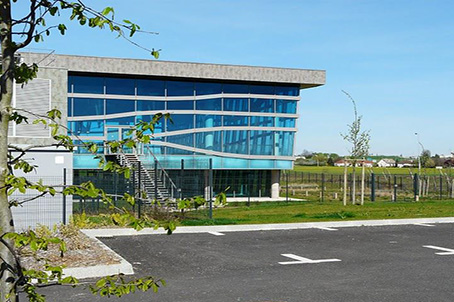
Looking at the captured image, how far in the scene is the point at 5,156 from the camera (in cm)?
307

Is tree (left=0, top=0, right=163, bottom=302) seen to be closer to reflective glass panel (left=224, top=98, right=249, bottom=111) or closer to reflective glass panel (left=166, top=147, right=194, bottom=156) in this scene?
reflective glass panel (left=166, top=147, right=194, bottom=156)

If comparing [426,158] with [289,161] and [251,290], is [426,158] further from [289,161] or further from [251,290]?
[251,290]

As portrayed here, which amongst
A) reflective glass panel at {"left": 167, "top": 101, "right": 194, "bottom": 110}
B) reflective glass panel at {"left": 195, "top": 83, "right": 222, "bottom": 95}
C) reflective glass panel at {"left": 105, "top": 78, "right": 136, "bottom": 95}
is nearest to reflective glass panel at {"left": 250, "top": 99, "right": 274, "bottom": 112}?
reflective glass panel at {"left": 195, "top": 83, "right": 222, "bottom": 95}

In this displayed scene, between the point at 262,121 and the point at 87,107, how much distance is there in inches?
496

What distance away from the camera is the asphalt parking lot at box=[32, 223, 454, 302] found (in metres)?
10.1

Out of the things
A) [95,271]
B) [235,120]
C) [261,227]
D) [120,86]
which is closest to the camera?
[95,271]

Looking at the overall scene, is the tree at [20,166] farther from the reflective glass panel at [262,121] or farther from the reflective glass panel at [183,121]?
the reflective glass panel at [262,121]

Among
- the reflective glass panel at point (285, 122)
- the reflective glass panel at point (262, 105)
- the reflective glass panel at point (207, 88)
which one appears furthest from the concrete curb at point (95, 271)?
the reflective glass panel at point (285, 122)

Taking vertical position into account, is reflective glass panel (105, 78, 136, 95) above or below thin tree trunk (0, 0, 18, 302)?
above

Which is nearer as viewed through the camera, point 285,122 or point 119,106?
point 119,106

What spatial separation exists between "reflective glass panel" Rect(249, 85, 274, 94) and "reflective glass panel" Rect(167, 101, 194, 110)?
4.73 meters

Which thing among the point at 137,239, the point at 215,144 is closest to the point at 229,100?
the point at 215,144

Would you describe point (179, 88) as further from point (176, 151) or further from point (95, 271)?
point (95, 271)

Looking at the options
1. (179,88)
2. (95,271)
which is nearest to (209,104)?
(179,88)
